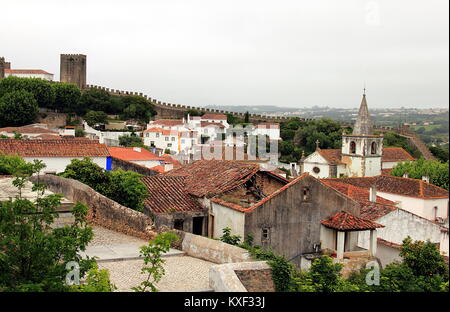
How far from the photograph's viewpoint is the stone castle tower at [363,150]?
41.4 metres

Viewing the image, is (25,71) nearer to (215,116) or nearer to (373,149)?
(215,116)

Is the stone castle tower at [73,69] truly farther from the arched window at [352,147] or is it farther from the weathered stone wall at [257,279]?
the weathered stone wall at [257,279]

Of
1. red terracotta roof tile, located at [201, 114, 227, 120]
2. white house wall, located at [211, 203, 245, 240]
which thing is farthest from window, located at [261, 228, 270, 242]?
red terracotta roof tile, located at [201, 114, 227, 120]

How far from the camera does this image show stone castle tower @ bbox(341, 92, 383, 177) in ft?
136

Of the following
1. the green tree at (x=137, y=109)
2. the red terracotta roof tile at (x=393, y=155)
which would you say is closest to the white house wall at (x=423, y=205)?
the red terracotta roof tile at (x=393, y=155)

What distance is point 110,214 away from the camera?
11.9 metres

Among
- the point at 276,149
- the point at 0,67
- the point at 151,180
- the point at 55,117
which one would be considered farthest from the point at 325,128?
the point at 151,180

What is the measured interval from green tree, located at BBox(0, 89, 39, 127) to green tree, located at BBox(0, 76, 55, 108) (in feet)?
7.89

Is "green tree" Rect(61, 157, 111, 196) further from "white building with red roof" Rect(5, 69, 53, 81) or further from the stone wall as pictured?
"white building with red roof" Rect(5, 69, 53, 81)

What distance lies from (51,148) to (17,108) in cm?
3154

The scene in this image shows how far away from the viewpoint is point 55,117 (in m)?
57.6

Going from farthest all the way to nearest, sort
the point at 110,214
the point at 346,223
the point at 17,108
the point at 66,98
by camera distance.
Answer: the point at 66,98
the point at 17,108
the point at 346,223
the point at 110,214

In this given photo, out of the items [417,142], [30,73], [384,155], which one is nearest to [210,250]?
[384,155]
